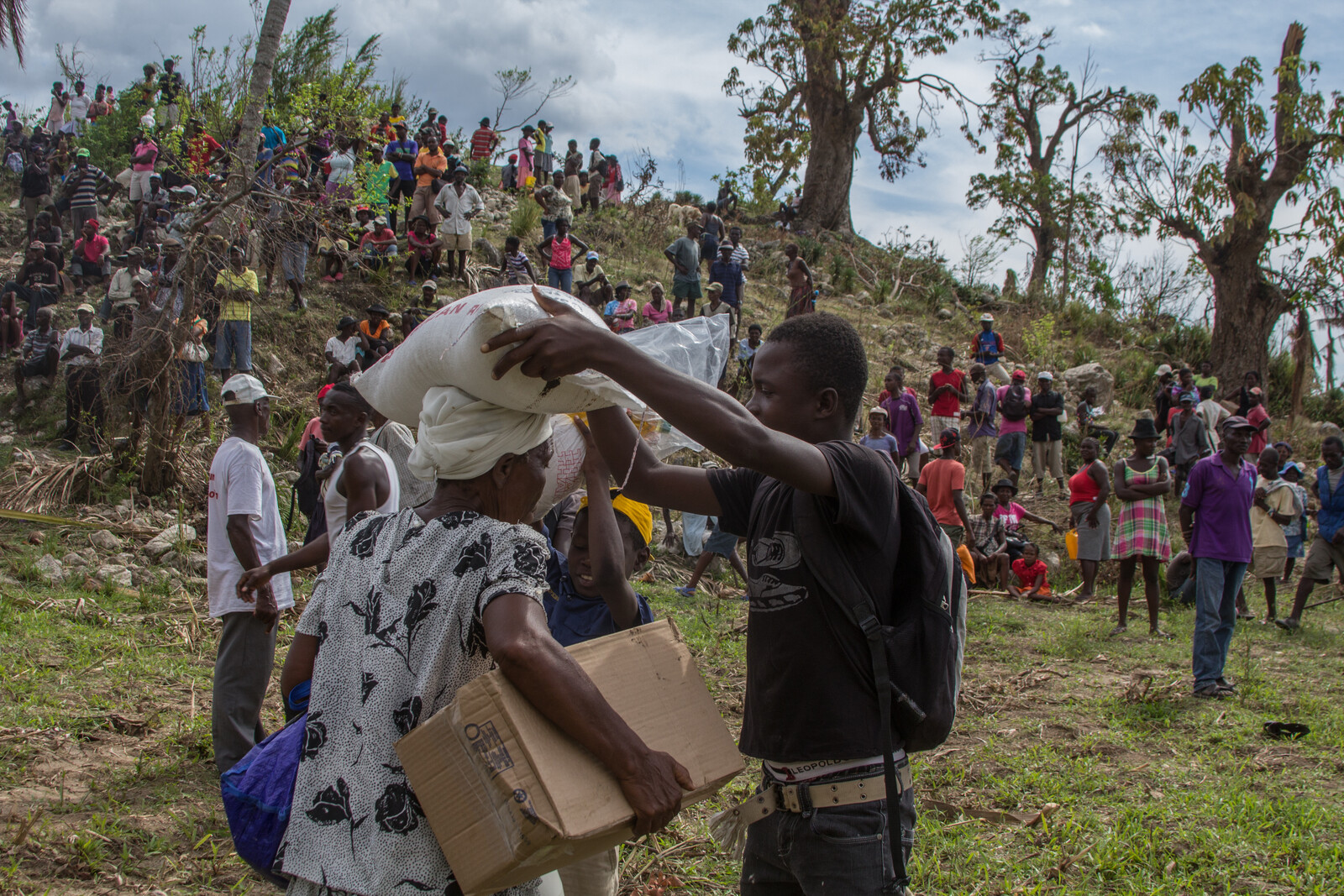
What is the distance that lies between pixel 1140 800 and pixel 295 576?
276 inches

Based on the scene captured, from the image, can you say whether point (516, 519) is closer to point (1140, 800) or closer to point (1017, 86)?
point (1140, 800)

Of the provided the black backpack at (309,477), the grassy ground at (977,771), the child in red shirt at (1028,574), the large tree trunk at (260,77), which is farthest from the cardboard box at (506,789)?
the large tree trunk at (260,77)

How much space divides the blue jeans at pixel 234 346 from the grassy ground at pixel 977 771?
435 centimetres

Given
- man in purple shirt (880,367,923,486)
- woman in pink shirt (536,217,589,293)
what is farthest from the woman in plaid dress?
woman in pink shirt (536,217,589,293)

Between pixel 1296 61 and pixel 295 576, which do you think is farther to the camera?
pixel 1296 61

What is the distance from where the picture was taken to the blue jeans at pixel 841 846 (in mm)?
1931

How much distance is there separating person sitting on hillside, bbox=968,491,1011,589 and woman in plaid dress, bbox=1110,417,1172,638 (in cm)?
252

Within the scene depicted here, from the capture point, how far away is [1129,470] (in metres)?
8.63

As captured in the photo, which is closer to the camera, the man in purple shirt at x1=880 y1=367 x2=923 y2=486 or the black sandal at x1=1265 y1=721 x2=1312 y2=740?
the black sandal at x1=1265 y1=721 x2=1312 y2=740

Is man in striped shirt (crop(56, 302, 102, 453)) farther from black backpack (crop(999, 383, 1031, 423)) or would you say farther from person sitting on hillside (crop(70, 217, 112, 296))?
black backpack (crop(999, 383, 1031, 423))

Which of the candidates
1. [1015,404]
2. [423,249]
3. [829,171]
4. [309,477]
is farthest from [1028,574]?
[829,171]

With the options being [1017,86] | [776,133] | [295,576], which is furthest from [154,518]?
[1017,86]

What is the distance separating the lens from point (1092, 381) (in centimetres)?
1869

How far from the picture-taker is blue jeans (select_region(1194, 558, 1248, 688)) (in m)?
6.34
